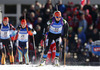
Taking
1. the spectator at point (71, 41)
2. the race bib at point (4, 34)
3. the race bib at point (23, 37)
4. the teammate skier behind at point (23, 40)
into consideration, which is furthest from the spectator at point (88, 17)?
the race bib at point (4, 34)

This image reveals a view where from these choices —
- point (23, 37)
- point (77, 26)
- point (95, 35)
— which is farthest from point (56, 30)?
point (95, 35)

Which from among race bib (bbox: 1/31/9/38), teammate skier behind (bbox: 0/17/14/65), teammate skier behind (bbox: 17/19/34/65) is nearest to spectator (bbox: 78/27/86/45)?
teammate skier behind (bbox: 17/19/34/65)

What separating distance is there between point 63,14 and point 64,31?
3.15 m

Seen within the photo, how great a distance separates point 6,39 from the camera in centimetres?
1406

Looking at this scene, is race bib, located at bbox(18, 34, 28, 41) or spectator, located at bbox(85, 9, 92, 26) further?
spectator, located at bbox(85, 9, 92, 26)

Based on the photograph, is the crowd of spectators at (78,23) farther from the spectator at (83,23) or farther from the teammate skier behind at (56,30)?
the teammate skier behind at (56,30)

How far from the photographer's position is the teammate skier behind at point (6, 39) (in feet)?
45.4

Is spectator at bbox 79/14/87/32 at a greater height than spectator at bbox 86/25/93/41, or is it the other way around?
spectator at bbox 79/14/87/32

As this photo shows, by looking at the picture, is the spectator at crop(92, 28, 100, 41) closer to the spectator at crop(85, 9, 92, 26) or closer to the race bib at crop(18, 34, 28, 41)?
the spectator at crop(85, 9, 92, 26)

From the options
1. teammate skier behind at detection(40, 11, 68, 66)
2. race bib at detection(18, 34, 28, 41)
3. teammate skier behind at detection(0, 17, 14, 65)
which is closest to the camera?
teammate skier behind at detection(40, 11, 68, 66)

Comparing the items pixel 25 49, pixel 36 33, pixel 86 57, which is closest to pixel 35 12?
pixel 36 33

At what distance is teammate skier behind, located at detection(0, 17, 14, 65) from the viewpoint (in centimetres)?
1385

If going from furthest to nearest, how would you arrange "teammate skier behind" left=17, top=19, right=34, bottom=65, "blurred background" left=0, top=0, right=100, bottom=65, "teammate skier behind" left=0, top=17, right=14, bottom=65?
"blurred background" left=0, top=0, right=100, bottom=65 < "teammate skier behind" left=17, top=19, right=34, bottom=65 < "teammate skier behind" left=0, top=17, right=14, bottom=65

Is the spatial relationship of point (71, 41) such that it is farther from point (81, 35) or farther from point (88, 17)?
point (88, 17)
